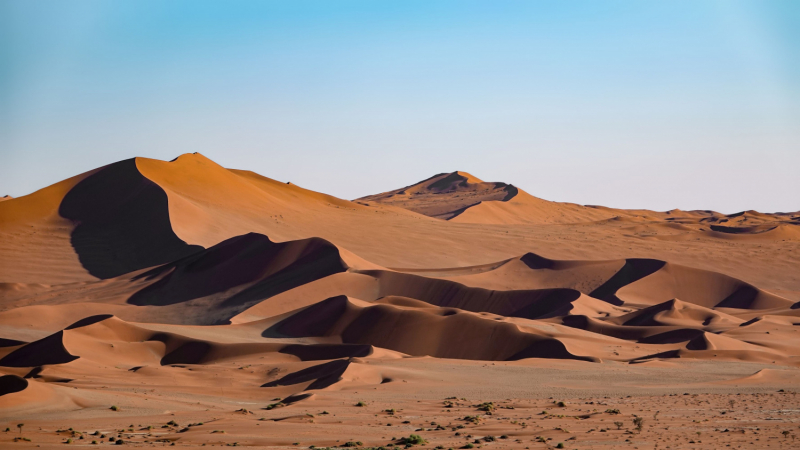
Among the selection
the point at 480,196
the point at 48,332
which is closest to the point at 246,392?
the point at 48,332

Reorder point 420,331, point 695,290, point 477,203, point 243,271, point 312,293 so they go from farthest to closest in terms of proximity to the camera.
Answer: point 477,203
point 243,271
point 695,290
point 312,293
point 420,331

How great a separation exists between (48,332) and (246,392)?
18.0m

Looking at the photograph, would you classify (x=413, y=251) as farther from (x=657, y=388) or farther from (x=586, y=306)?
(x=657, y=388)

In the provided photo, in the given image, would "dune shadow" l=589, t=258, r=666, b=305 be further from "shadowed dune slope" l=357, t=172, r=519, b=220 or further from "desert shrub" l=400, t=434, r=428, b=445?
"shadowed dune slope" l=357, t=172, r=519, b=220

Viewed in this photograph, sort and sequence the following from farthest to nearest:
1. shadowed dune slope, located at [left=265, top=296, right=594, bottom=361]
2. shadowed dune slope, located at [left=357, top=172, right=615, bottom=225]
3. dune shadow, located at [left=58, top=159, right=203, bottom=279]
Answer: shadowed dune slope, located at [left=357, top=172, right=615, bottom=225], dune shadow, located at [left=58, top=159, right=203, bottom=279], shadowed dune slope, located at [left=265, top=296, right=594, bottom=361]

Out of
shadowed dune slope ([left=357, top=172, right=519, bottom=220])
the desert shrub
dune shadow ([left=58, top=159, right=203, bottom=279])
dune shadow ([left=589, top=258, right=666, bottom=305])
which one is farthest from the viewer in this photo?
shadowed dune slope ([left=357, top=172, right=519, bottom=220])

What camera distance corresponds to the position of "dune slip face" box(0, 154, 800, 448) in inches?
618

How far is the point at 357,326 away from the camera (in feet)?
109

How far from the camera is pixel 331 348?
29453 mm

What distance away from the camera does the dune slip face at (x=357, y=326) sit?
15695mm

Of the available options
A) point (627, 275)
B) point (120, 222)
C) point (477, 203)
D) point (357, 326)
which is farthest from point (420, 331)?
point (477, 203)

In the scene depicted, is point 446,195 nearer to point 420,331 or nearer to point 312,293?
point 312,293

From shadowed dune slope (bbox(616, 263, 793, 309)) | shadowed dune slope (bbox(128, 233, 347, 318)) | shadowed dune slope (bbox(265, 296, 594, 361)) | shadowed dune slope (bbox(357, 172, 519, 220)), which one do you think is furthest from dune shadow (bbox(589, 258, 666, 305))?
shadowed dune slope (bbox(357, 172, 519, 220))

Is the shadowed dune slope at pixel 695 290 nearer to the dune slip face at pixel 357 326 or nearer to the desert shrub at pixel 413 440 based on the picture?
the dune slip face at pixel 357 326
